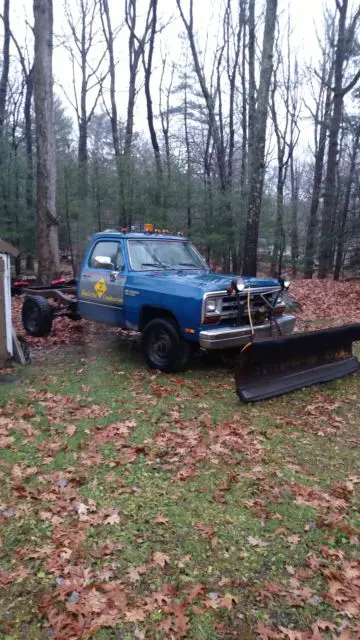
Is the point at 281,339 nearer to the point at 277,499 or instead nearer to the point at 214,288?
the point at 214,288

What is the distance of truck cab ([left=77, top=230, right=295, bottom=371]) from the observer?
6633 millimetres

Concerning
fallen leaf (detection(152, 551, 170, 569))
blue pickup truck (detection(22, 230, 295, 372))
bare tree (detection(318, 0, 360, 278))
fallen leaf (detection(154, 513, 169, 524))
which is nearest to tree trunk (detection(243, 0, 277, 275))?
blue pickup truck (detection(22, 230, 295, 372))

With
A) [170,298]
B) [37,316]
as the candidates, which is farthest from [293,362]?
[37,316]

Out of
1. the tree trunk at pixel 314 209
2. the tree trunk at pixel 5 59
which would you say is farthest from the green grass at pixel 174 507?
the tree trunk at pixel 5 59

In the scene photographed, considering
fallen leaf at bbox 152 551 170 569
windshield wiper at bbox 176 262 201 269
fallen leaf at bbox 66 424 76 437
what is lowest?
fallen leaf at bbox 152 551 170 569

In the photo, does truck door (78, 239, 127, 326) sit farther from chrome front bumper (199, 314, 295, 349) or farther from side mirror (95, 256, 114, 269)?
chrome front bumper (199, 314, 295, 349)

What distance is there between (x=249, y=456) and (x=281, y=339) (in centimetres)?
184

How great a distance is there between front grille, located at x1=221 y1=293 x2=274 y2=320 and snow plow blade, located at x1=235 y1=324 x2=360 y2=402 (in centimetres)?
95

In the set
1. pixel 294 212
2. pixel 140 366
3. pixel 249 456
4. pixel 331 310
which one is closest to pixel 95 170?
pixel 294 212

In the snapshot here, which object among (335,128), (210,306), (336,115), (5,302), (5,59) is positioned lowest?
(5,302)

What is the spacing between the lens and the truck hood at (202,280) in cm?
672

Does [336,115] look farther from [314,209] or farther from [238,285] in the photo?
[238,285]

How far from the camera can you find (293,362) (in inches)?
258

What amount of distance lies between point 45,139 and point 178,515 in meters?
11.9
